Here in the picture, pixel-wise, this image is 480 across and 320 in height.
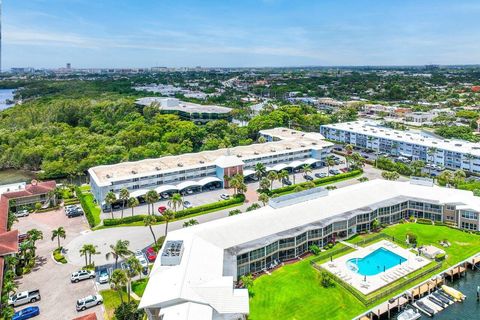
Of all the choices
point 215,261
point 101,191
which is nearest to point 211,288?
point 215,261

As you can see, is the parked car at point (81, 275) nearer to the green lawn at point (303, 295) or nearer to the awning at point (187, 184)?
the green lawn at point (303, 295)

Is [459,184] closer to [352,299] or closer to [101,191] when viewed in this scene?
[352,299]

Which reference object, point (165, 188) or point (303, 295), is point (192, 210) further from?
point (303, 295)

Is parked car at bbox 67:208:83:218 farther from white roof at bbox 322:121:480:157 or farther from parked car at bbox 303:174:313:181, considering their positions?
white roof at bbox 322:121:480:157

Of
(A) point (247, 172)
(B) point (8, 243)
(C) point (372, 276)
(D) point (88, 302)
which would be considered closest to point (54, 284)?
(D) point (88, 302)

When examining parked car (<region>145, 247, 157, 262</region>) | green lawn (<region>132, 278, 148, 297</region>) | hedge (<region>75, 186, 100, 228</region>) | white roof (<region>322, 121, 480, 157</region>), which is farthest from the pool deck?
white roof (<region>322, 121, 480, 157</region>)

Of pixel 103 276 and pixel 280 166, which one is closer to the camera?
pixel 103 276
